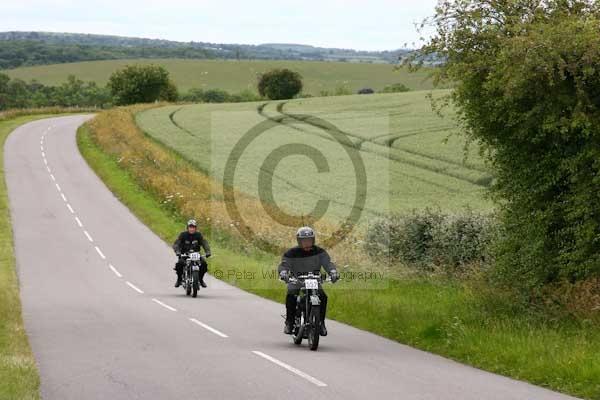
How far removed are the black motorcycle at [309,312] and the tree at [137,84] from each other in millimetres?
102704

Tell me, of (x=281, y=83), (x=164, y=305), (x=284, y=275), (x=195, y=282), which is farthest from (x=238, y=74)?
(x=284, y=275)

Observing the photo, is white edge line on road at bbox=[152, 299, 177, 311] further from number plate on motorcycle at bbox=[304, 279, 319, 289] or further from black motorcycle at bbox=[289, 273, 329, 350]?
number plate on motorcycle at bbox=[304, 279, 319, 289]

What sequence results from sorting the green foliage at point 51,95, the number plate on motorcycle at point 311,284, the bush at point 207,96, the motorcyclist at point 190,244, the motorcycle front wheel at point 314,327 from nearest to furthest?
the motorcycle front wheel at point 314,327
the number plate on motorcycle at point 311,284
the motorcyclist at point 190,244
the green foliage at point 51,95
the bush at point 207,96

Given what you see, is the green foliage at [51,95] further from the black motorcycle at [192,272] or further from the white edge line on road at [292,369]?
the white edge line on road at [292,369]

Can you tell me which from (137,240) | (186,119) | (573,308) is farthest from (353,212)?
(186,119)

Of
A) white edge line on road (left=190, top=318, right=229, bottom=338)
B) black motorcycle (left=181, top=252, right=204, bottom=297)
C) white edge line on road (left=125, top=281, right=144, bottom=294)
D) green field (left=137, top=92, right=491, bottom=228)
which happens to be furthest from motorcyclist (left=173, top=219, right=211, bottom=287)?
green field (left=137, top=92, right=491, bottom=228)

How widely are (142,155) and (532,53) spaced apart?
4332cm

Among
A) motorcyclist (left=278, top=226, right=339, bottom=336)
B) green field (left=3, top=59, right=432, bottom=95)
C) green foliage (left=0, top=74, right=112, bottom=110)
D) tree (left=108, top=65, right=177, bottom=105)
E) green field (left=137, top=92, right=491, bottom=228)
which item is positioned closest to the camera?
motorcyclist (left=278, top=226, right=339, bottom=336)

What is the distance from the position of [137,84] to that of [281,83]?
2021cm

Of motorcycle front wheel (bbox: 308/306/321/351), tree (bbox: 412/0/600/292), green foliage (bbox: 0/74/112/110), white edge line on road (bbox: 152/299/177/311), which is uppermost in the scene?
tree (bbox: 412/0/600/292)

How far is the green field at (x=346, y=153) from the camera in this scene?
4106 centimetres

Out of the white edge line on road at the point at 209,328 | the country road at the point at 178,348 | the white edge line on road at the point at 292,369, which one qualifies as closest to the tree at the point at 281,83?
the country road at the point at 178,348

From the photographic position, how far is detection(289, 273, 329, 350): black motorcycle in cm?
1505

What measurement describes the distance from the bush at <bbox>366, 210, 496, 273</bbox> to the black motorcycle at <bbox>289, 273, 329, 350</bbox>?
7.86 m
